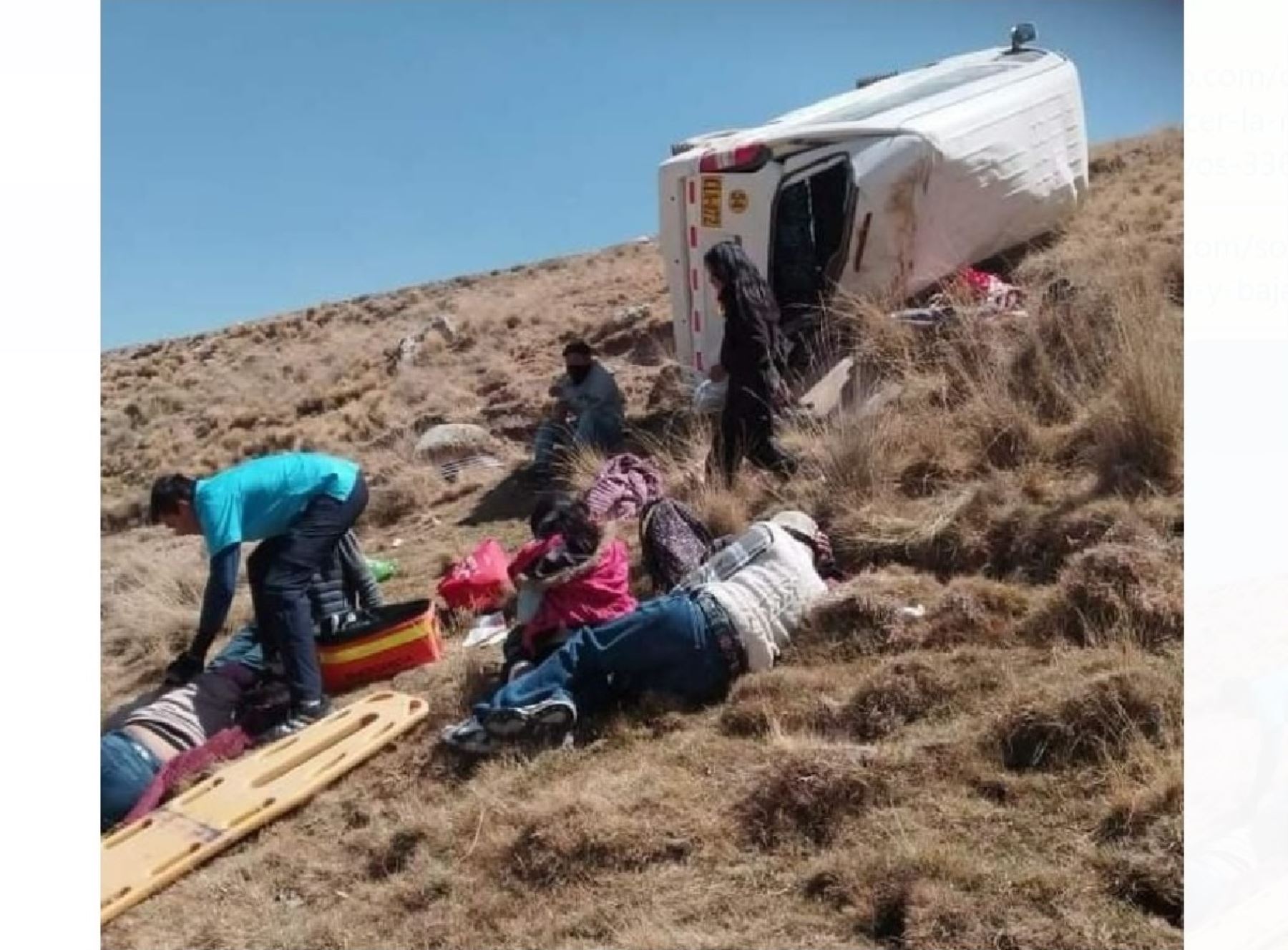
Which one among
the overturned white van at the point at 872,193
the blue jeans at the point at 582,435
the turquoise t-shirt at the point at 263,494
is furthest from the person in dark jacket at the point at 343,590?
the overturned white van at the point at 872,193

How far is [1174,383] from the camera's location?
18.0ft

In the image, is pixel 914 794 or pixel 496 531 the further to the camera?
pixel 496 531

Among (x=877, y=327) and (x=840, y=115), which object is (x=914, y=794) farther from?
(x=840, y=115)

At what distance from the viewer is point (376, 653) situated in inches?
233

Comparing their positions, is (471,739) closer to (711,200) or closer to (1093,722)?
(1093,722)

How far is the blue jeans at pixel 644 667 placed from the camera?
4.70 metres

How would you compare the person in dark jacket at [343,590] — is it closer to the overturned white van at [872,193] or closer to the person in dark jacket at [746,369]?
the person in dark jacket at [746,369]

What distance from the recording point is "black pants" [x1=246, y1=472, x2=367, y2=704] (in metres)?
5.51

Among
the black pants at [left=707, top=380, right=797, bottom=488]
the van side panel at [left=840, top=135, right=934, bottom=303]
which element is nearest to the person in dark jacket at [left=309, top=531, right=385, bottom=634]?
the black pants at [left=707, top=380, right=797, bottom=488]

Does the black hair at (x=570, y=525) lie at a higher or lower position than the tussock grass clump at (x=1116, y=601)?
higher

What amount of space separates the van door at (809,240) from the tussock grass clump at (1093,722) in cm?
481

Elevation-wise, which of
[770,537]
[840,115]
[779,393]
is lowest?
[770,537]

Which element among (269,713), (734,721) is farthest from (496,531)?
(734,721)
